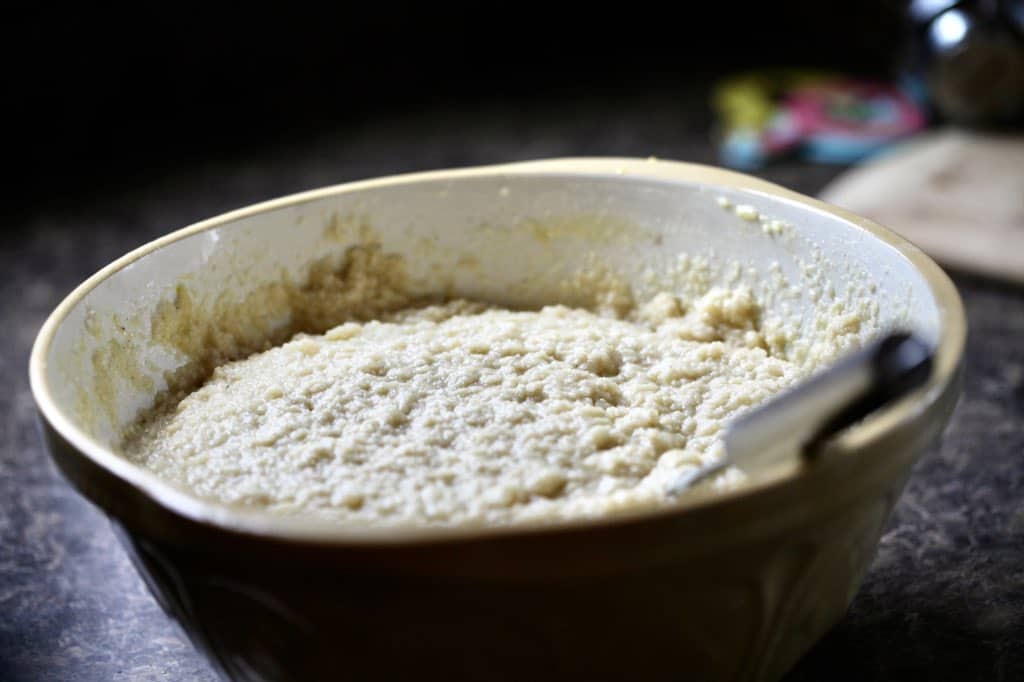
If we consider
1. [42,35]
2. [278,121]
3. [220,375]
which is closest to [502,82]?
[278,121]

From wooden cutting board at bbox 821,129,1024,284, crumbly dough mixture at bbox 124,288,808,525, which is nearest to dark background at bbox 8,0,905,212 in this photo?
wooden cutting board at bbox 821,129,1024,284

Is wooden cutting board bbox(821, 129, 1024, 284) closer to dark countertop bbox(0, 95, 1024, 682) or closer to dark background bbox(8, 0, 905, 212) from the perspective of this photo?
dark countertop bbox(0, 95, 1024, 682)

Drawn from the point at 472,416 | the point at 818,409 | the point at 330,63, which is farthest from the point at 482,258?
the point at 330,63

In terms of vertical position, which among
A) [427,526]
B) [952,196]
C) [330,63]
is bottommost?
[952,196]

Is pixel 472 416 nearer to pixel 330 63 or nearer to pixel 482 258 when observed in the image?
pixel 482 258

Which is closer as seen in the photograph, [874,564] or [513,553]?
[513,553]

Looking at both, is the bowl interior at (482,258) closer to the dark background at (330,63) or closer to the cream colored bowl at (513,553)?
the cream colored bowl at (513,553)

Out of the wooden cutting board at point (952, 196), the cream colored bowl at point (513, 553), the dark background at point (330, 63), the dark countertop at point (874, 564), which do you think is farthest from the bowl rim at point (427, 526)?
the dark background at point (330, 63)
